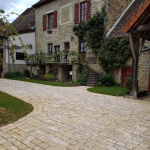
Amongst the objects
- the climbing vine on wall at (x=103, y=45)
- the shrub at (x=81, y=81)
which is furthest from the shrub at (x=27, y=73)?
the climbing vine on wall at (x=103, y=45)

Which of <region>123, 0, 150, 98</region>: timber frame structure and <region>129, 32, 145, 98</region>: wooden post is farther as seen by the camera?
<region>129, 32, 145, 98</region>: wooden post

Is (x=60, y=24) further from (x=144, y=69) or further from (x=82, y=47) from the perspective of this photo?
(x=144, y=69)

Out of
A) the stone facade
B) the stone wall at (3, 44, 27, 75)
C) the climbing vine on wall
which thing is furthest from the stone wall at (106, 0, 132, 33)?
the stone wall at (3, 44, 27, 75)

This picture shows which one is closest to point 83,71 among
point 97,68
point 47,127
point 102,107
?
point 97,68

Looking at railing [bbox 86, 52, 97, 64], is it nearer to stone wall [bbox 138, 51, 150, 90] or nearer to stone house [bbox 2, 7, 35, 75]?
stone wall [bbox 138, 51, 150, 90]

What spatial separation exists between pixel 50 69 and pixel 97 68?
520cm

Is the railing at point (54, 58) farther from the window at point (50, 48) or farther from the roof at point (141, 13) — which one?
the roof at point (141, 13)

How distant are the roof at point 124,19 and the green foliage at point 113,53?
0.69 metres

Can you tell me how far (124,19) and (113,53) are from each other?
10.7 ft

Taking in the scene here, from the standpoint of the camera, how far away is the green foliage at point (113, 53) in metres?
9.76

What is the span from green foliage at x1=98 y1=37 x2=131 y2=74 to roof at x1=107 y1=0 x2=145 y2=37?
69cm

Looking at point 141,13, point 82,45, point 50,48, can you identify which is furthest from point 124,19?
point 50,48

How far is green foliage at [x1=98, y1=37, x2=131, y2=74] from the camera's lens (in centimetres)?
976

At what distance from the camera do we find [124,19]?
11367mm
